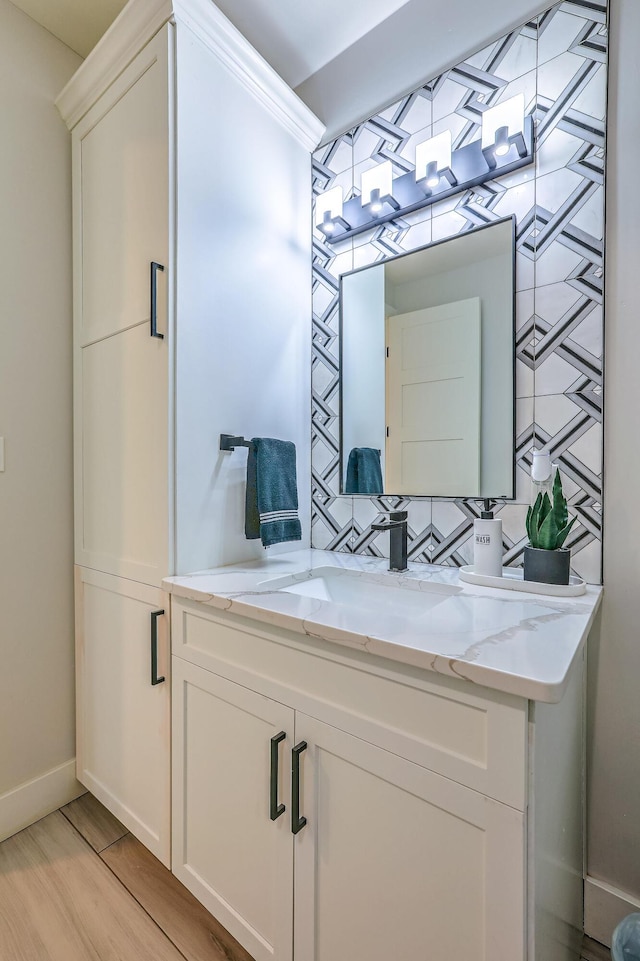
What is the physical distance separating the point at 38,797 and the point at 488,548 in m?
1.71

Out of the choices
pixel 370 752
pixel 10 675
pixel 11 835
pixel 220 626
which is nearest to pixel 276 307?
pixel 220 626

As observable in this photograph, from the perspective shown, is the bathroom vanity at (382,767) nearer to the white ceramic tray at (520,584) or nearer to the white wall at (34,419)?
the white ceramic tray at (520,584)

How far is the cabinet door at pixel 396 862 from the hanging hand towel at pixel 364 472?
832mm

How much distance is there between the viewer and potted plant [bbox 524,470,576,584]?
108cm

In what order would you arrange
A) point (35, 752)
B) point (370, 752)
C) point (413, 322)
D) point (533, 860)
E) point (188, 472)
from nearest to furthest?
1. point (533, 860)
2. point (370, 752)
3. point (188, 472)
4. point (413, 322)
5. point (35, 752)

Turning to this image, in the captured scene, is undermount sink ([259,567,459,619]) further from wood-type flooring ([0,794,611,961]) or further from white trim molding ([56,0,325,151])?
white trim molding ([56,0,325,151])

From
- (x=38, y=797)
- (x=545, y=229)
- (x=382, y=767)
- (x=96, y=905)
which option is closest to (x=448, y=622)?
(x=382, y=767)

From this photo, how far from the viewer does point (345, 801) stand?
0.88 metres

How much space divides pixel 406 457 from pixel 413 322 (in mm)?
433

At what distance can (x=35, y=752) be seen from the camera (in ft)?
5.25

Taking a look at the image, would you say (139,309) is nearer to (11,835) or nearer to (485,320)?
(485,320)

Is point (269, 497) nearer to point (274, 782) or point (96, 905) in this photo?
point (274, 782)

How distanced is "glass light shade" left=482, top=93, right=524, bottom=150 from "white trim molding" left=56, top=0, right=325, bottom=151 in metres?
0.68

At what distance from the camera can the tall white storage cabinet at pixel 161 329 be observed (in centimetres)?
129
